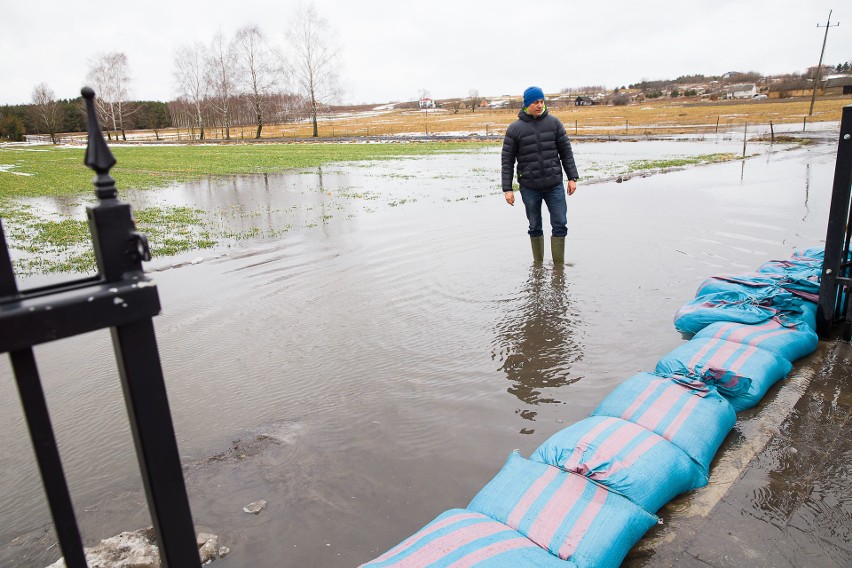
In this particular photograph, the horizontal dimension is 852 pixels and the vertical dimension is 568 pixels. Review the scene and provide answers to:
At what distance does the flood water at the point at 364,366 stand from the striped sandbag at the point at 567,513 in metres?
0.56

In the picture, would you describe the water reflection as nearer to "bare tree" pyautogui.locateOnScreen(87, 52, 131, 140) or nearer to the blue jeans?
the blue jeans

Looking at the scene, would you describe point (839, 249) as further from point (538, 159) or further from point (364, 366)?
point (364, 366)

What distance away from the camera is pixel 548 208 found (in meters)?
7.15

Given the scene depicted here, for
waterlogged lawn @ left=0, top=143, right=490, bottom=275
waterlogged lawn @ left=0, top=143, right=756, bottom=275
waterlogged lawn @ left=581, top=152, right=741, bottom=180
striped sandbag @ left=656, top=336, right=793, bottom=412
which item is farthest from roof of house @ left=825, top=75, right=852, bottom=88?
striped sandbag @ left=656, top=336, right=793, bottom=412

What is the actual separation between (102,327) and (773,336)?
4151 millimetres

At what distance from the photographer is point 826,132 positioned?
31.8 metres

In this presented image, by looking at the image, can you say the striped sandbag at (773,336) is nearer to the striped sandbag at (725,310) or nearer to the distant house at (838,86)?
the striped sandbag at (725,310)

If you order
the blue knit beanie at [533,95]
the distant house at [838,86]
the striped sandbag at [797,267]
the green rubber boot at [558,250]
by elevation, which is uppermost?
the distant house at [838,86]

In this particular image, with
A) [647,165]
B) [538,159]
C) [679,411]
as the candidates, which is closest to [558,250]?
[538,159]

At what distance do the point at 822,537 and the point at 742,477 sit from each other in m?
0.45

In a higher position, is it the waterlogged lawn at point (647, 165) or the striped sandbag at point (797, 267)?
the striped sandbag at point (797, 267)

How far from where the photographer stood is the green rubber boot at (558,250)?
723 cm

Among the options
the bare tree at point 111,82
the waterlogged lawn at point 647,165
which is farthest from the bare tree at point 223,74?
the waterlogged lawn at point 647,165

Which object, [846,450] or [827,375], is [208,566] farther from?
[827,375]
